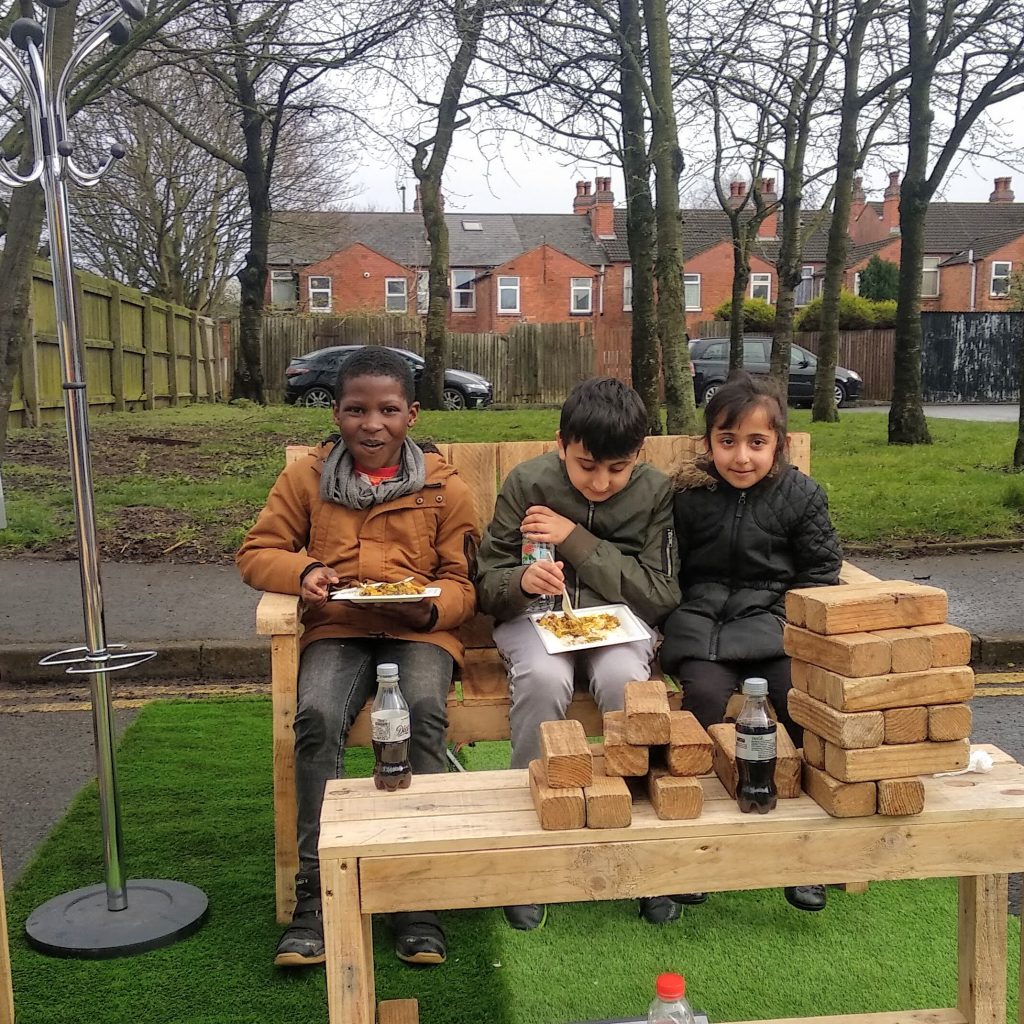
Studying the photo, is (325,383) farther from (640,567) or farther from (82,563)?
(82,563)

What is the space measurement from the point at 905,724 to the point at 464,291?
43.3 m

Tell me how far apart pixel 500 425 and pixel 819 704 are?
1267 cm

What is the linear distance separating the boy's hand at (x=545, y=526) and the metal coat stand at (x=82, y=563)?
1128 mm

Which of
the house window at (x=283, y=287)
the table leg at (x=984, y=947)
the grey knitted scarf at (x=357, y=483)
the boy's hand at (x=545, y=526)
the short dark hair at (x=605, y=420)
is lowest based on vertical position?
the table leg at (x=984, y=947)

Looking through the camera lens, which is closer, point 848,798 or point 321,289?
point 848,798

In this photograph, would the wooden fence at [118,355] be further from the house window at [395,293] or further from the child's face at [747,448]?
the house window at [395,293]

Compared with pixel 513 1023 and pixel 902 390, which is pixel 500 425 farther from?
pixel 513 1023

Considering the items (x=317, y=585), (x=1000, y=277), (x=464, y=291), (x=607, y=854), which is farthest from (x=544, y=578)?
(x=1000, y=277)

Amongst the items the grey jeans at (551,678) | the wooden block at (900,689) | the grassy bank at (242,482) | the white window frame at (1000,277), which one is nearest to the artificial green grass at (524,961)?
the grey jeans at (551,678)

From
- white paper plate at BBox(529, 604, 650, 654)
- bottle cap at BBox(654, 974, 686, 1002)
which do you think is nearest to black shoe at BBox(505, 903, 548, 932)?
white paper plate at BBox(529, 604, 650, 654)

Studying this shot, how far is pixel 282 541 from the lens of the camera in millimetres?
3197

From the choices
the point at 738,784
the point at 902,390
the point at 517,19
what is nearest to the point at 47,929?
the point at 738,784

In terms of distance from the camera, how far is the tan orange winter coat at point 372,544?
10.2ft

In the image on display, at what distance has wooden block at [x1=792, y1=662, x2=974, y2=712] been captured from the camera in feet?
6.13
